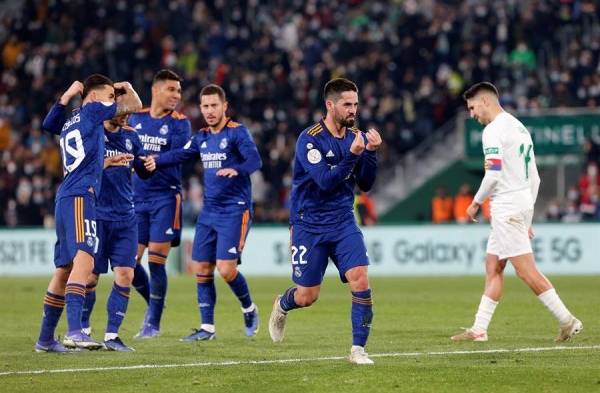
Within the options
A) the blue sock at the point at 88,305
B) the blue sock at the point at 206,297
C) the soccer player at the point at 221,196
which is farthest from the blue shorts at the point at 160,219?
the blue sock at the point at 88,305

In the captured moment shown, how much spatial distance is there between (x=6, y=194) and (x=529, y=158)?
21.3 meters

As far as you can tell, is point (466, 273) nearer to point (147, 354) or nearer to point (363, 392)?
point (147, 354)

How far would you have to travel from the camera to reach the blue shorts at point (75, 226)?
11484 millimetres

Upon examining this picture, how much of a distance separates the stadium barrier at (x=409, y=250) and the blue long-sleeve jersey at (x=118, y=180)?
47.3 ft

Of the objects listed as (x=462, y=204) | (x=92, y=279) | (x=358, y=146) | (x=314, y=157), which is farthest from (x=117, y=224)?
(x=462, y=204)

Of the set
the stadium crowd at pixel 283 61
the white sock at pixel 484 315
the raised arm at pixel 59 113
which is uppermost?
the stadium crowd at pixel 283 61

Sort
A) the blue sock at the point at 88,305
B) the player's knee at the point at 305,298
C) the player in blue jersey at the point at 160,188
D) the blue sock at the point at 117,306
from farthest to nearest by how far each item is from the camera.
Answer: the player in blue jersey at the point at 160,188 → the blue sock at the point at 88,305 → the blue sock at the point at 117,306 → the player's knee at the point at 305,298

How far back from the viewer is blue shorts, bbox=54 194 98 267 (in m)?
11.5

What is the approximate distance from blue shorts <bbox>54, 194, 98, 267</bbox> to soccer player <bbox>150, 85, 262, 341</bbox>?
6.62 ft

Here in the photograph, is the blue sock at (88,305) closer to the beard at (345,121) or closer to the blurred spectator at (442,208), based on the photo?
the beard at (345,121)

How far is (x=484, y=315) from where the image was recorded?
500 inches

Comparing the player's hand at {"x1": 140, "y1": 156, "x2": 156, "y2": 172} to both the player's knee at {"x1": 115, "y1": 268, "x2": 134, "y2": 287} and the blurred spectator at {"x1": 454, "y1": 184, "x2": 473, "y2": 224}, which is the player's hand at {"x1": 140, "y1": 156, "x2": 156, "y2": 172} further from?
the blurred spectator at {"x1": 454, "y1": 184, "x2": 473, "y2": 224}

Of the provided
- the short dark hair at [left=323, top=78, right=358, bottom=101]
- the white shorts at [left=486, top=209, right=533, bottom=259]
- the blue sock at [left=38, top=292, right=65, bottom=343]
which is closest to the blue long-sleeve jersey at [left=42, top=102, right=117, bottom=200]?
the blue sock at [left=38, top=292, right=65, bottom=343]

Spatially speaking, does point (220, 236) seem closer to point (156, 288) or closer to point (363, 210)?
point (156, 288)
